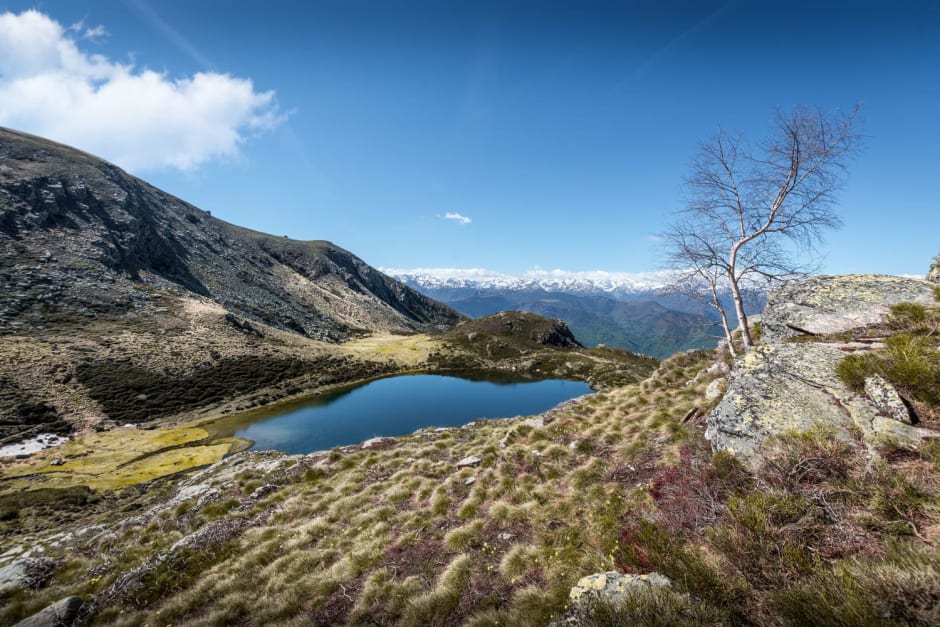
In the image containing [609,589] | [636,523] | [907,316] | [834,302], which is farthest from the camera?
[834,302]

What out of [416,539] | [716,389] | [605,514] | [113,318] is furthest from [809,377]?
[113,318]

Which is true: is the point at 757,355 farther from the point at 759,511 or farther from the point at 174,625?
the point at 174,625

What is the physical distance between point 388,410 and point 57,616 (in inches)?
2527

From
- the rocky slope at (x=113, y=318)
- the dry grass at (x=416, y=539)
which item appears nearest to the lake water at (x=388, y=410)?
the rocky slope at (x=113, y=318)

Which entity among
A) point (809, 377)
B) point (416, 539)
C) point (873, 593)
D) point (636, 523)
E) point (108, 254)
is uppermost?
point (108, 254)

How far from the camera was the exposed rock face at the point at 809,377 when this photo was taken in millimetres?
7344

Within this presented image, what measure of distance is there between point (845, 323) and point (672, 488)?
320 inches

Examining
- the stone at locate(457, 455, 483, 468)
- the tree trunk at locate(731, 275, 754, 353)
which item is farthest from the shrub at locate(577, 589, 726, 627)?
the tree trunk at locate(731, 275, 754, 353)

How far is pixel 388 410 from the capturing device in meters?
72.6

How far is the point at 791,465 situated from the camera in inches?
267

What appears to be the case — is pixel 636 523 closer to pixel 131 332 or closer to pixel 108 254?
pixel 131 332

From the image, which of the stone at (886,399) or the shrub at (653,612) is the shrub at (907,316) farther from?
the shrub at (653,612)

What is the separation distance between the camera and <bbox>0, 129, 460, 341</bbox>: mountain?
86.4m

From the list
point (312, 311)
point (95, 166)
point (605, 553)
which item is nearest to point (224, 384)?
point (605, 553)
